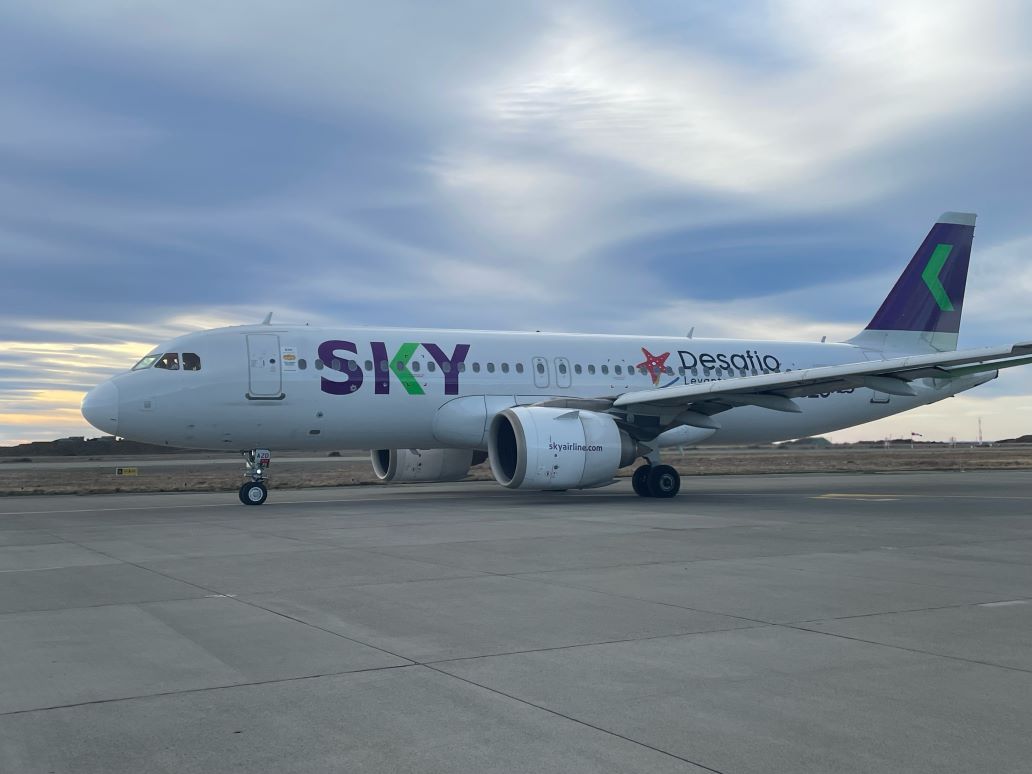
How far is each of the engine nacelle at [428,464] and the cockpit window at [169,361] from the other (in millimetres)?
6224

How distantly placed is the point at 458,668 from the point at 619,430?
1454 centimetres

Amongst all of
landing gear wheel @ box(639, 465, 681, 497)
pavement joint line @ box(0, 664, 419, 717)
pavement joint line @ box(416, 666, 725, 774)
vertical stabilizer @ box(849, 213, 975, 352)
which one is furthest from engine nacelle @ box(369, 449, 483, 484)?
pavement joint line @ box(416, 666, 725, 774)

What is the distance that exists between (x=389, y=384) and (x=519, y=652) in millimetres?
14729

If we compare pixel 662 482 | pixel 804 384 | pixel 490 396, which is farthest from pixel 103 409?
pixel 804 384

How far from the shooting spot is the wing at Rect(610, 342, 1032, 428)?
1725 centimetres

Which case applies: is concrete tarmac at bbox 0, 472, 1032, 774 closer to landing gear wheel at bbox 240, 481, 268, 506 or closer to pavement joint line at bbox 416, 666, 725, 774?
pavement joint line at bbox 416, 666, 725, 774

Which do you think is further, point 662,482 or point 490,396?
point 490,396

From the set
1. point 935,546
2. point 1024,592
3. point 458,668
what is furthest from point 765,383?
point 458,668

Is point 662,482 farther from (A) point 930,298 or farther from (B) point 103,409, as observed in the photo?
(B) point 103,409

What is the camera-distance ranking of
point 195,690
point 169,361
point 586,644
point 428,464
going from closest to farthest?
1. point 195,690
2. point 586,644
3. point 169,361
4. point 428,464

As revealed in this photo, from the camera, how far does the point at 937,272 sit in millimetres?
26547

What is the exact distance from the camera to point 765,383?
1859cm

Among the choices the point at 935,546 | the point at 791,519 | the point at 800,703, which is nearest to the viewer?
the point at 800,703

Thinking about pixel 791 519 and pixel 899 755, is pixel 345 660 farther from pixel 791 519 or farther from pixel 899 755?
pixel 791 519
